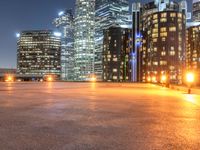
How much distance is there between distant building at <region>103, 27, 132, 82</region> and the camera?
7613 inches

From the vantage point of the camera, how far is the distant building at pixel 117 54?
19338cm

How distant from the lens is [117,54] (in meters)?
194

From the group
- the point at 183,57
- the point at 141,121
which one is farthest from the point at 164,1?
the point at 141,121

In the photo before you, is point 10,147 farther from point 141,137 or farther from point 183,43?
point 183,43

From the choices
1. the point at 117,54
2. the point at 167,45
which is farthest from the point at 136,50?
the point at 167,45

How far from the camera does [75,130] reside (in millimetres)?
8672

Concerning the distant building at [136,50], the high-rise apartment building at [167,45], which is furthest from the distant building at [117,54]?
the high-rise apartment building at [167,45]

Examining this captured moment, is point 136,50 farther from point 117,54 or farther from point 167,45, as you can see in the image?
point 167,45

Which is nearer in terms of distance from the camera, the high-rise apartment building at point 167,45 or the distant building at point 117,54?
the high-rise apartment building at point 167,45

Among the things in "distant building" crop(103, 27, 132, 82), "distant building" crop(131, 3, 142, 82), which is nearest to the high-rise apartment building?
"distant building" crop(131, 3, 142, 82)

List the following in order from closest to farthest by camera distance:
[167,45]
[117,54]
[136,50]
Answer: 1. [167,45]
2. [136,50]
3. [117,54]

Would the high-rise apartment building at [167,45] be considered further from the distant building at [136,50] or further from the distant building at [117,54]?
the distant building at [117,54]

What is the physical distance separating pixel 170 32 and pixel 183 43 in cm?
849

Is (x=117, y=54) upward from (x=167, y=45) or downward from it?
downward
